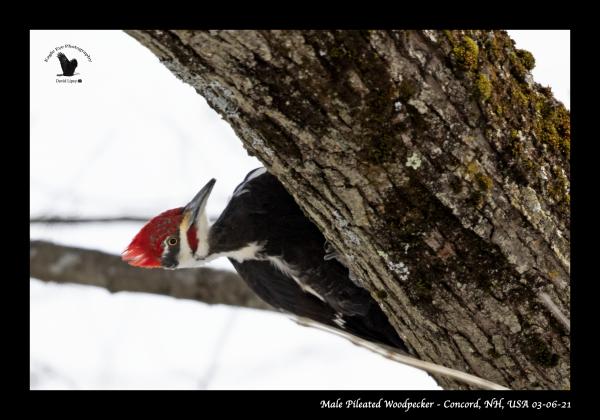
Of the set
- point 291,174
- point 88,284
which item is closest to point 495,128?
point 291,174

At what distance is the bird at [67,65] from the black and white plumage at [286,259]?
43.1 inches

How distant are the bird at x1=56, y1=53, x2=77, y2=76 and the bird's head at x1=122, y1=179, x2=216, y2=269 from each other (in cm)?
94

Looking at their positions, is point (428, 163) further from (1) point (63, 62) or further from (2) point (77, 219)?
(2) point (77, 219)

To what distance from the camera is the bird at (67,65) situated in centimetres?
318

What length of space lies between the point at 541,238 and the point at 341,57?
32.3 inches

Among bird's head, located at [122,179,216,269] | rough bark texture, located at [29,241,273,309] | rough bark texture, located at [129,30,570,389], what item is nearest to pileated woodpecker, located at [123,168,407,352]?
bird's head, located at [122,179,216,269]

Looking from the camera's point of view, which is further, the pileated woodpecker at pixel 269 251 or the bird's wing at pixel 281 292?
the bird's wing at pixel 281 292

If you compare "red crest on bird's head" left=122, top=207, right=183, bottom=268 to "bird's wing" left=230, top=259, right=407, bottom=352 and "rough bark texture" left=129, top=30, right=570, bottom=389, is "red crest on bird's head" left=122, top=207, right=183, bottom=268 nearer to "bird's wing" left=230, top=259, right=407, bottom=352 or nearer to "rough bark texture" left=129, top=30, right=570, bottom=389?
"bird's wing" left=230, top=259, right=407, bottom=352

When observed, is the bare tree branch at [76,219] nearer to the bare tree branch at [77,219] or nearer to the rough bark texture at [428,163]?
the bare tree branch at [77,219]

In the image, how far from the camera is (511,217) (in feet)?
5.84

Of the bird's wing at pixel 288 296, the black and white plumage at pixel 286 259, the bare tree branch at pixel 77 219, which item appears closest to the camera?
the black and white plumage at pixel 286 259

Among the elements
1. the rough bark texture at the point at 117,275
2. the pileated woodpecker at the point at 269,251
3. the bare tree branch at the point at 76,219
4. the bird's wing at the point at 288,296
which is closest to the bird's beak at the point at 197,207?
the pileated woodpecker at the point at 269,251

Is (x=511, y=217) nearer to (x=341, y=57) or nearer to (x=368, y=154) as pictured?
(x=368, y=154)

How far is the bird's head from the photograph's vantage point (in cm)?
307
